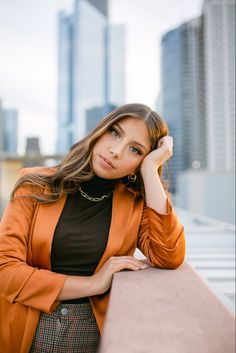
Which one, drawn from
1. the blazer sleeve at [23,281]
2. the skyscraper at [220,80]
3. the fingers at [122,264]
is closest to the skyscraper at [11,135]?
the skyscraper at [220,80]

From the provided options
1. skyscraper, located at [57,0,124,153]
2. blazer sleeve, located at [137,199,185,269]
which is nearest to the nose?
blazer sleeve, located at [137,199,185,269]

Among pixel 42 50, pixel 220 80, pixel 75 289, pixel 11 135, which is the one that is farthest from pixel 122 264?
pixel 220 80

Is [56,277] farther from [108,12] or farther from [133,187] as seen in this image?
[108,12]

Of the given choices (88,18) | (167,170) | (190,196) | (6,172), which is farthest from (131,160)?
(88,18)

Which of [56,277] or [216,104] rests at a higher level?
[216,104]

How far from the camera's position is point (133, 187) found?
1390 mm

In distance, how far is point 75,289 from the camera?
1.02 meters

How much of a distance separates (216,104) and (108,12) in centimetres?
5884

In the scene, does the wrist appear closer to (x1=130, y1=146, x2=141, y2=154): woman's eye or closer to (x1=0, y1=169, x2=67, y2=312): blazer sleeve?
(x1=130, y1=146, x2=141, y2=154): woman's eye

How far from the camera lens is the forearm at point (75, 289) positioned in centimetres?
102

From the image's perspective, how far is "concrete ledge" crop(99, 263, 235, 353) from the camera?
23.2 inches

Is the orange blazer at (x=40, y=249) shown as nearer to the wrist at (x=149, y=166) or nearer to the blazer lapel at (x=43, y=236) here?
the blazer lapel at (x=43, y=236)

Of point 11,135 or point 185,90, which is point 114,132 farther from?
point 185,90

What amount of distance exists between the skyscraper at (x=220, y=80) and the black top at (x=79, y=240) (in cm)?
5507
